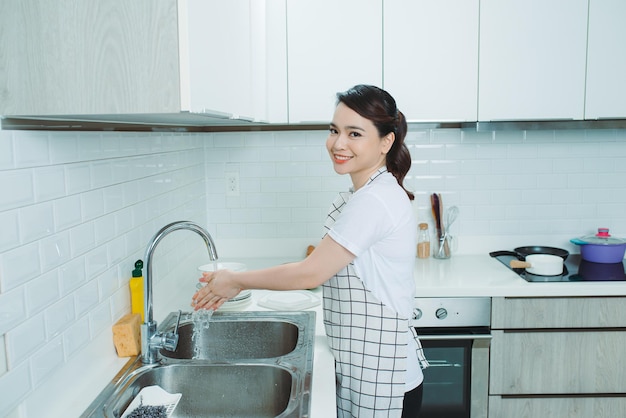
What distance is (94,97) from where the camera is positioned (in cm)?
114

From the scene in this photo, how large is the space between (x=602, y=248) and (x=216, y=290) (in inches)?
75.3

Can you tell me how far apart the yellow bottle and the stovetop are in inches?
62.5

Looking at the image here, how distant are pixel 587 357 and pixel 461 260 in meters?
0.71

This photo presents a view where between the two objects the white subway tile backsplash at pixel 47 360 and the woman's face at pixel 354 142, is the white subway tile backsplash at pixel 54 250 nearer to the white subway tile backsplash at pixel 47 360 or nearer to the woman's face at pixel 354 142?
the white subway tile backsplash at pixel 47 360

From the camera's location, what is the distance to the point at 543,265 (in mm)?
2557

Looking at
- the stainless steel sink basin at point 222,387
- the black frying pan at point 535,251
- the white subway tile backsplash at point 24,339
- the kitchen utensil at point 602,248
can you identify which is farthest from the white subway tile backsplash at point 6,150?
the kitchen utensil at point 602,248

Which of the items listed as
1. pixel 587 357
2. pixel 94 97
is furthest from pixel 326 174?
pixel 94 97

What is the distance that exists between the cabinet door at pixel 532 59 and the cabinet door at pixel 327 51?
1.55 feet

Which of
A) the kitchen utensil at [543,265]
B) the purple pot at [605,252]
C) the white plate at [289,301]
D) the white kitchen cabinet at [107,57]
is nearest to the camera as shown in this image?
the white kitchen cabinet at [107,57]

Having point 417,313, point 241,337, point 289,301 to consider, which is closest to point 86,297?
point 241,337

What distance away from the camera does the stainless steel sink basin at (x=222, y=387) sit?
5.38 feet

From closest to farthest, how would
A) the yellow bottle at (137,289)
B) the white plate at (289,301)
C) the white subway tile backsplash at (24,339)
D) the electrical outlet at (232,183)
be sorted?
the white subway tile backsplash at (24,339), the yellow bottle at (137,289), the white plate at (289,301), the electrical outlet at (232,183)

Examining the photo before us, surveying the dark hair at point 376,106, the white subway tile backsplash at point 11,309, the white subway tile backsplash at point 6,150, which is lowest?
the white subway tile backsplash at point 11,309

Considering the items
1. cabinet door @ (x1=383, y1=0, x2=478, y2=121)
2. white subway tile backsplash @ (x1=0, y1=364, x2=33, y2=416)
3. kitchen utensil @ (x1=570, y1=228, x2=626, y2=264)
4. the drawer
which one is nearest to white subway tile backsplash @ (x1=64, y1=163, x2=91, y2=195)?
white subway tile backsplash @ (x1=0, y1=364, x2=33, y2=416)
